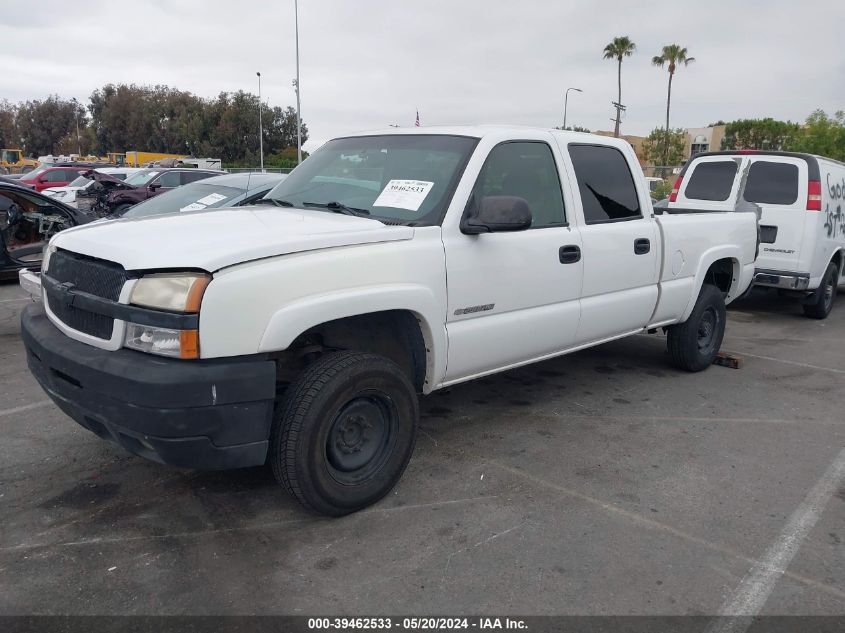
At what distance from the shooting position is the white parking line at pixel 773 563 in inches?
109

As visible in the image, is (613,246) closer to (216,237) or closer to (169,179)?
(216,237)

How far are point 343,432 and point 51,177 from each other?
84.9 ft

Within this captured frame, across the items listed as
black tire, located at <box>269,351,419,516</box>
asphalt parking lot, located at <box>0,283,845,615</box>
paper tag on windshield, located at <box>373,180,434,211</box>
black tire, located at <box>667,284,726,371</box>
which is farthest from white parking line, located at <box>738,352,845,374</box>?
black tire, located at <box>269,351,419,516</box>

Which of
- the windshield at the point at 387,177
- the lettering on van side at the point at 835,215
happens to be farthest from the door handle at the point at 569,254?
the lettering on van side at the point at 835,215

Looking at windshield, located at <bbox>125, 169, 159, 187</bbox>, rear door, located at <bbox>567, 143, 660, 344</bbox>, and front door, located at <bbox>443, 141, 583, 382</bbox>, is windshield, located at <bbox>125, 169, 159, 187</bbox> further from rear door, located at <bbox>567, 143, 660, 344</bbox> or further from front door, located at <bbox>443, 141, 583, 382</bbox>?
front door, located at <bbox>443, 141, 583, 382</bbox>

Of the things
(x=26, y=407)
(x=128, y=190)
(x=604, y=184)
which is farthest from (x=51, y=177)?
(x=604, y=184)

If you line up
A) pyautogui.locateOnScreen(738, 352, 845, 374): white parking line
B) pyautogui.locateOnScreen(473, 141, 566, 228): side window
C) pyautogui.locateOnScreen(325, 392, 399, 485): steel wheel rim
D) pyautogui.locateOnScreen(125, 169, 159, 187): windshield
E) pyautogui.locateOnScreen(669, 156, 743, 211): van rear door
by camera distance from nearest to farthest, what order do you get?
pyautogui.locateOnScreen(325, 392, 399, 485): steel wheel rim, pyautogui.locateOnScreen(473, 141, 566, 228): side window, pyautogui.locateOnScreen(738, 352, 845, 374): white parking line, pyautogui.locateOnScreen(669, 156, 743, 211): van rear door, pyautogui.locateOnScreen(125, 169, 159, 187): windshield

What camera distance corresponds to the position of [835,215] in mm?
9164

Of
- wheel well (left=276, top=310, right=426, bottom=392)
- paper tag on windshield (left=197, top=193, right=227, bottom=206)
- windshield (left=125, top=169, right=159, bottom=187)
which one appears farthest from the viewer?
windshield (left=125, top=169, right=159, bottom=187)

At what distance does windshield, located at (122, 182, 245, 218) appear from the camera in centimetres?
821

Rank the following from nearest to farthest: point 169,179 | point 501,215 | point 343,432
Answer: point 343,432 < point 501,215 < point 169,179

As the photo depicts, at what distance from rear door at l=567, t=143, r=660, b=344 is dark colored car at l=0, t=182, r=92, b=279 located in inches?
247

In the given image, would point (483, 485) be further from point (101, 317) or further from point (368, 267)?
point (101, 317)

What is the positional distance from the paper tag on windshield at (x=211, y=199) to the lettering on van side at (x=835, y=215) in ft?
24.5
